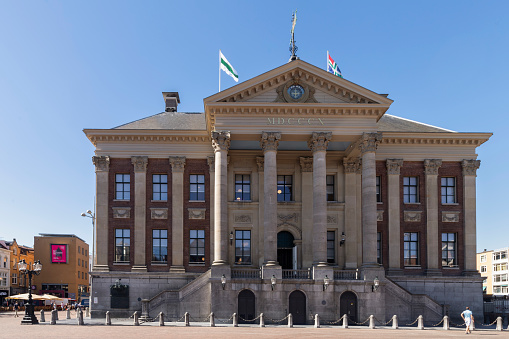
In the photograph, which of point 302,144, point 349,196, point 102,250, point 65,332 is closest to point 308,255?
point 349,196

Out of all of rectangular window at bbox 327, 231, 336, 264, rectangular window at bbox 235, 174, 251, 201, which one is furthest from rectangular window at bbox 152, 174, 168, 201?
rectangular window at bbox 327, 231, 336, 264

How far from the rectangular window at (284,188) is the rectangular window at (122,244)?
1322 cm

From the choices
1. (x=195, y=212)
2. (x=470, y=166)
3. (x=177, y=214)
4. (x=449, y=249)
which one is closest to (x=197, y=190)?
(x=195, y=212)

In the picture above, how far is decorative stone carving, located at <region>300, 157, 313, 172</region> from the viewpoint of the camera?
4441cm

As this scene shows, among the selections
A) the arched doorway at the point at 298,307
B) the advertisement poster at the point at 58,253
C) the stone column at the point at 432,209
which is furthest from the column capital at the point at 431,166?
the advertisement poster at the point at 58,253

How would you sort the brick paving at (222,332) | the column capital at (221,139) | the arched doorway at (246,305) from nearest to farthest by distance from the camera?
the brick paving at (222,332) → the arched doorway at (246,305) → the column capital at (221,139)

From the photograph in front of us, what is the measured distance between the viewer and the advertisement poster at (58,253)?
94938 millimetres

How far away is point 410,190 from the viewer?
149ft

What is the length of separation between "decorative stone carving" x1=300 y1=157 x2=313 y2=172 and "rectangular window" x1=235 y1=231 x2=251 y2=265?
23.4 ft

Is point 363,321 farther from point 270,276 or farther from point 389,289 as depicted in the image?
point 270,276

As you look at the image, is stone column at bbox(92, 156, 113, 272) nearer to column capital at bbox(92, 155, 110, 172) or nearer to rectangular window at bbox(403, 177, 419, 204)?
column capital at bbox(92, 155, 110, 172)

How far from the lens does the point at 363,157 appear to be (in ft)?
131

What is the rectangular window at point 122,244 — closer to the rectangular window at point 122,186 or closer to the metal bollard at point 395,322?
the rectangular window at point 122,186

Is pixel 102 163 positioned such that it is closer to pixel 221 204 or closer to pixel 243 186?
pixel 243 186
